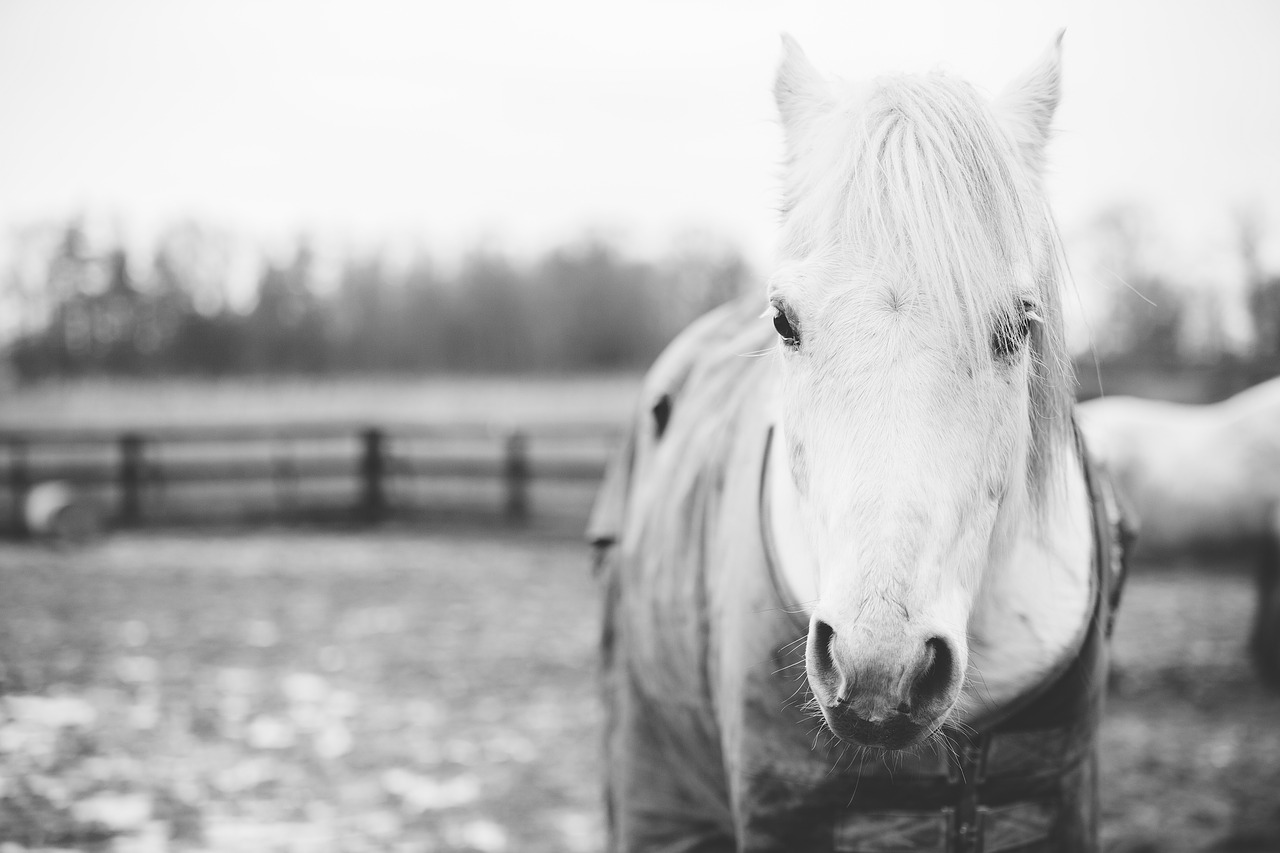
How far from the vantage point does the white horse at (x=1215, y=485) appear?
5.02 metres

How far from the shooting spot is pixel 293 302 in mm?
34719

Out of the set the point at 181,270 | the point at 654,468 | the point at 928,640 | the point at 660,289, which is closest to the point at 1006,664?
the point at 928,640

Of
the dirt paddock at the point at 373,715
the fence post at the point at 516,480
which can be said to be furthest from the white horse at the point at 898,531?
the fence post at the point at 516,480

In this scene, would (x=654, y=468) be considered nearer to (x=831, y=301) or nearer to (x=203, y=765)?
(x=831, y=301)

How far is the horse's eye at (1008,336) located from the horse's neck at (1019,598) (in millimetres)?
321

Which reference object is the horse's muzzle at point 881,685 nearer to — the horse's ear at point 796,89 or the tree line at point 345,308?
the horse's ear at point 796,89

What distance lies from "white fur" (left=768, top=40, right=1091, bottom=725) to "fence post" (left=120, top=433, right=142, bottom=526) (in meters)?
10.9

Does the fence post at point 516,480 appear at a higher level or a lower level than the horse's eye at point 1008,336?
lower

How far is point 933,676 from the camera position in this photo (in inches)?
44.1

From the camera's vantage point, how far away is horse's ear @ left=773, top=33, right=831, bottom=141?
1.62 metres

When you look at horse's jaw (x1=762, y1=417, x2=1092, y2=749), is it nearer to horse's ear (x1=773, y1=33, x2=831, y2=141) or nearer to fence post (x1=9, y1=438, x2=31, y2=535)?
horse's ear (x1=773, y1=33, x2=831, y2=141)

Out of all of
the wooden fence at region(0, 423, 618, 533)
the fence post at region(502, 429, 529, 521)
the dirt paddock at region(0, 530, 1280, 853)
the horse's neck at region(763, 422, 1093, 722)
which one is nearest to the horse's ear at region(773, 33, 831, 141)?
the horse's neck at region(763, 422, 1093, 722)

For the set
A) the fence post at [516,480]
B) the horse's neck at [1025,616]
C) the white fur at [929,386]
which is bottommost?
the fence post at [516,480]

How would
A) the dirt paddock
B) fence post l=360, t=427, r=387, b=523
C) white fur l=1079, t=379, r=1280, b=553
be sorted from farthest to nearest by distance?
1. fence post l=360, t=427, r=387, b=523
2. white fur l=1079, t=379, r=1280, b=553
3. the dirt paddock
